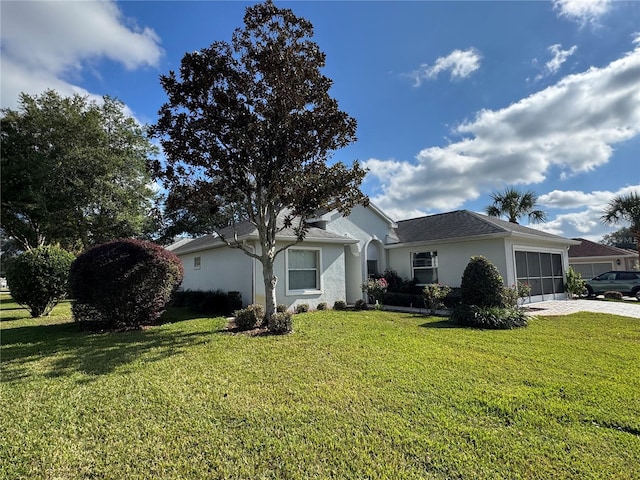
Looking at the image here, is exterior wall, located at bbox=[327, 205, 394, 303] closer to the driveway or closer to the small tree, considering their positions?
the driveway

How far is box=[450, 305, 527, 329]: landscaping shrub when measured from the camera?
10305 millimetres

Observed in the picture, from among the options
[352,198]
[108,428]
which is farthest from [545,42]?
[108,428]

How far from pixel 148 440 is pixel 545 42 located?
1538cm

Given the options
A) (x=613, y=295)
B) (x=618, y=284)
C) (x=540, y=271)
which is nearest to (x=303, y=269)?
(x=540, y=271)

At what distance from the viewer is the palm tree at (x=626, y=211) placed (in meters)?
21.7

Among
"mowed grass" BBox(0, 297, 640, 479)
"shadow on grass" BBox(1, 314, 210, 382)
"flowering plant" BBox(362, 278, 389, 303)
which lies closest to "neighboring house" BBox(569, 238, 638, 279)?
"flowering plant" BBox(362, 278, 389, 303)

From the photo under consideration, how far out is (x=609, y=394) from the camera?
4820mm

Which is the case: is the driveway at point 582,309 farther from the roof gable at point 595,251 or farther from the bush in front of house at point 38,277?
the bush in front of house at point 38,277

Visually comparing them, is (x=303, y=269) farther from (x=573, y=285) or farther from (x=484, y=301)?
(x=573, y=285)

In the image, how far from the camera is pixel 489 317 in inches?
411

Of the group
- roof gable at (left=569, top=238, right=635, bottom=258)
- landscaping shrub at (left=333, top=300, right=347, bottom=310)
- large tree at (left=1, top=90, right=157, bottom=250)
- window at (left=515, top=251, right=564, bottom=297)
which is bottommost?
landscaping shrub at (left=333, top=300, right=347, bottom=310)

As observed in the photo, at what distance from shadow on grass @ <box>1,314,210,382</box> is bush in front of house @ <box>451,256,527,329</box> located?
8.26 metres

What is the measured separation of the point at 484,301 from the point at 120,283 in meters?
11.6

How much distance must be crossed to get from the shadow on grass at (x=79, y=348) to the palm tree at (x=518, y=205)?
2583 centimetres
